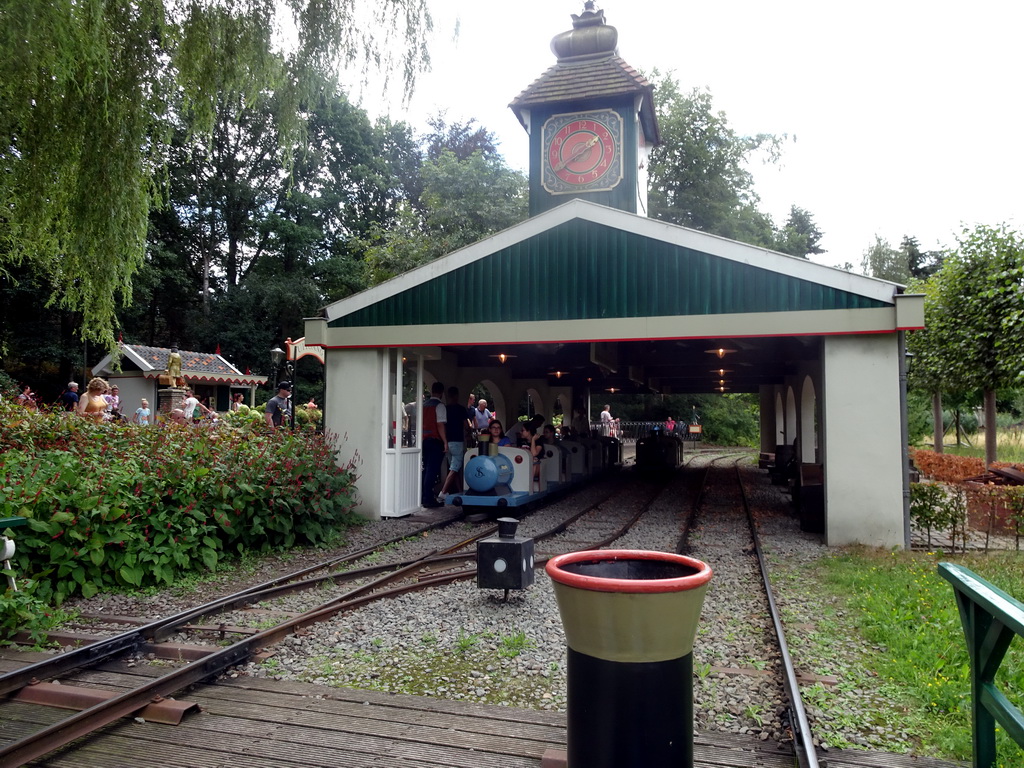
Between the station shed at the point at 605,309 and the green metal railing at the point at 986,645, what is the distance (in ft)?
22.8

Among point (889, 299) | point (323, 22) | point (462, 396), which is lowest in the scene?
point (462, 396)

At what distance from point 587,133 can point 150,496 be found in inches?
430

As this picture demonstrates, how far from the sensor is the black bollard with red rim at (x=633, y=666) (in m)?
2.60

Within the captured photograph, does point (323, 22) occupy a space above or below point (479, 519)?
above

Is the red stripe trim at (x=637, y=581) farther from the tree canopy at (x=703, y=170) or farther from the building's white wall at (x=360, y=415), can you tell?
the tree canopy at (x=703, y=170)

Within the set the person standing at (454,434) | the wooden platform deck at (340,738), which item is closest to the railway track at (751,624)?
the wooden platform deck at (340,738)

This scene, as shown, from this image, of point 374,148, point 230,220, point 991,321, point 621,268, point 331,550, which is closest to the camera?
point 331,550

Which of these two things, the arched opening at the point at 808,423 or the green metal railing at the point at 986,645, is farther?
the arched opening at the point at 808,423

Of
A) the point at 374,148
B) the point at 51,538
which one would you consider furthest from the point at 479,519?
the point at 374,148

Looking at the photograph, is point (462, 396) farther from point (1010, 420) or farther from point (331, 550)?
point (1010, 420)

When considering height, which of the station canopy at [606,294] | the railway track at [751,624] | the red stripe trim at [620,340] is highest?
the station canopy at [606,294]

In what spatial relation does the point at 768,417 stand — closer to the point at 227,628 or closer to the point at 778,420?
the point at 778,420

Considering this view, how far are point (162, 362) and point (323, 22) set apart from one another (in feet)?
77.4

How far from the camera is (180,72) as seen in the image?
525 centimetres
